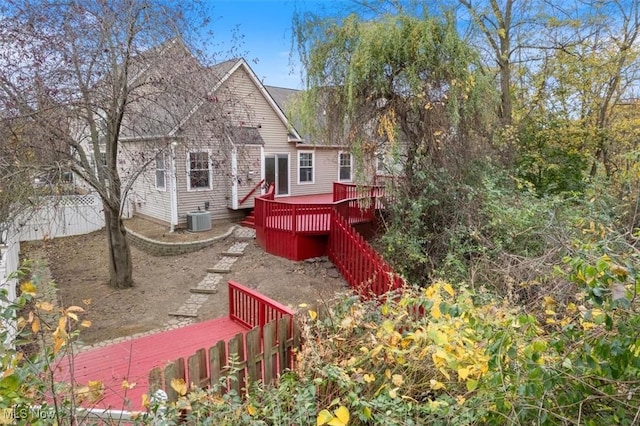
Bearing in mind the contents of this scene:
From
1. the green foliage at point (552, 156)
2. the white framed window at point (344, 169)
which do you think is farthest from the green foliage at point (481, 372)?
the white framed window at point (344, 169)

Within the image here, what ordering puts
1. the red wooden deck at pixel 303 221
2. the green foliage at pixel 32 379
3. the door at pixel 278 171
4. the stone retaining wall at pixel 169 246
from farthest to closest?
the door at pixel 278 171 → the stone retaining wall at pixel 169 246 → the red wooden deck at pixel 303 221 → the green foliage at pixel 32 379

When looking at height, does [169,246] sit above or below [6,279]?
below

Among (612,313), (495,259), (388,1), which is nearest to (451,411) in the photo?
(612,313)

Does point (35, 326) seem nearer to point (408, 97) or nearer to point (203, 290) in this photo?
point (203, 290)

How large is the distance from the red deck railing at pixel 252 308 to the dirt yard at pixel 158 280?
1.19 meters

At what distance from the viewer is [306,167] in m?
15.7

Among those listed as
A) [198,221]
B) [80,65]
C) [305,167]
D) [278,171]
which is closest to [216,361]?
[80,65]

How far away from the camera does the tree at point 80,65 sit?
602 cm

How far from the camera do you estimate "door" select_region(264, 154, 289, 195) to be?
14344 mm

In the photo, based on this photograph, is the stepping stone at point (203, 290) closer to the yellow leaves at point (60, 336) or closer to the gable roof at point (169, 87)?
the gable roof at point (169, 87)

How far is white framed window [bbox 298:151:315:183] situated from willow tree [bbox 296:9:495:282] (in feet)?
22.8

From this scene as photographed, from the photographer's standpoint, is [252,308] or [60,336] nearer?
[60,336]
